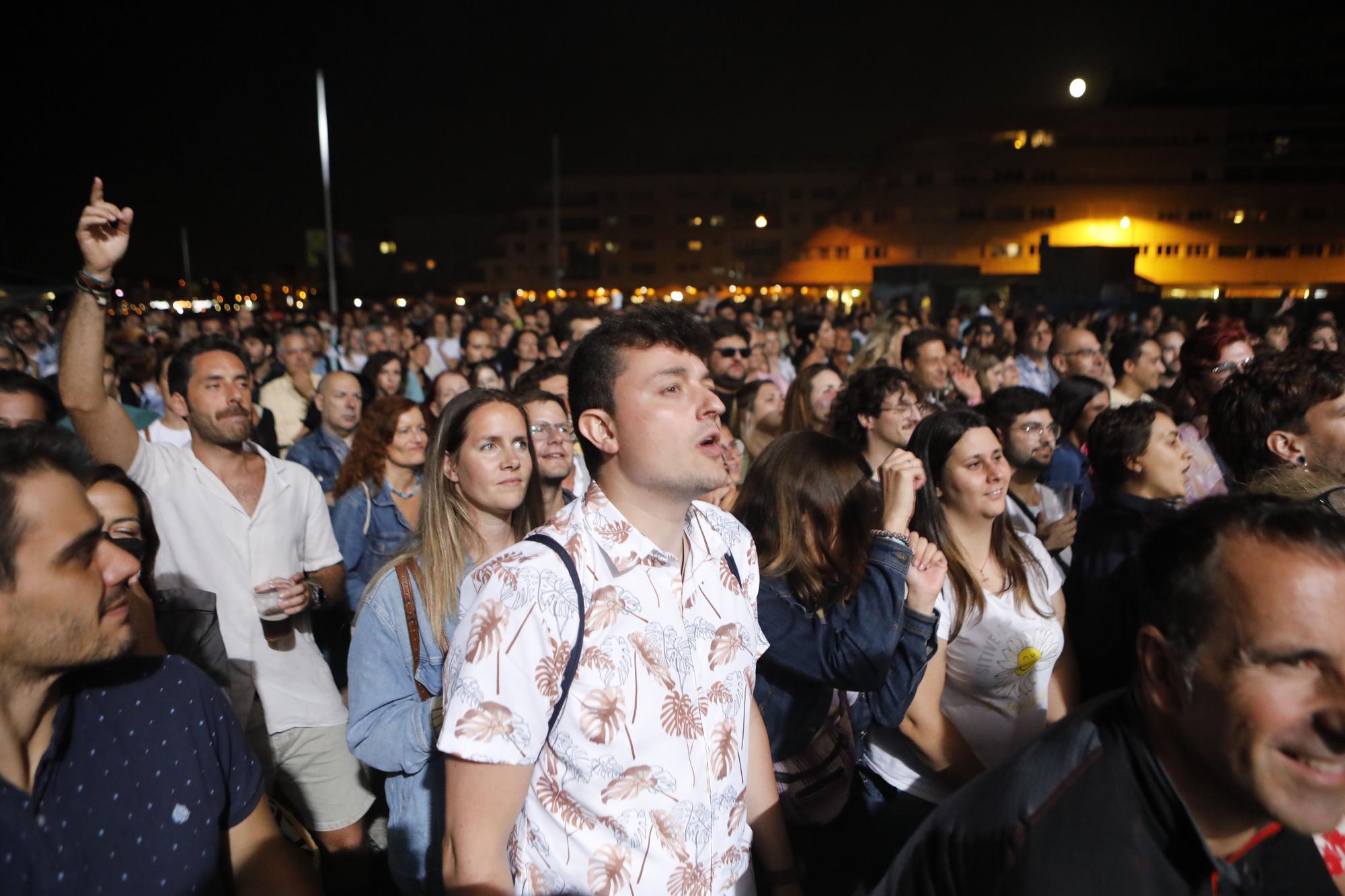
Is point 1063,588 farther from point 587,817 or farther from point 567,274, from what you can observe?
point 567,274

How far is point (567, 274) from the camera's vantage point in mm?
85625

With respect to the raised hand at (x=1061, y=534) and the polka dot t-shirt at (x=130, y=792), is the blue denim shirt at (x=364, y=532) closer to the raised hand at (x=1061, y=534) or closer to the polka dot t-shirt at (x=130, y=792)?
the polka dot t-shirt at (x=130, y=792)

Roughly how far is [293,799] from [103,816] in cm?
189

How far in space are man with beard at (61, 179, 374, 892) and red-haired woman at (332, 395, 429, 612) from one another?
0.98 meters

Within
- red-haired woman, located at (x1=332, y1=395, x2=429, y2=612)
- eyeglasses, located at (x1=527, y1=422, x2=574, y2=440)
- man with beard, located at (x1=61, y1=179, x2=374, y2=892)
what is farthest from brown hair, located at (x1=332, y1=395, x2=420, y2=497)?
man with beard, located at (x1=61, y1=179, x2=374, y2=892)

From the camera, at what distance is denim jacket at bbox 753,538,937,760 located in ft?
8.09

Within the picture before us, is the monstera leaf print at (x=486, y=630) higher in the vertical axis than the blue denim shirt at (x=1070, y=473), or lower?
higher

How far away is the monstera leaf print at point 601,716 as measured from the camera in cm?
177

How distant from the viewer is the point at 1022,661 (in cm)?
290

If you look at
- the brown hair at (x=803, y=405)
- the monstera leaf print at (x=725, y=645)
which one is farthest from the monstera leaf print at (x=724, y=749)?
the brown hair at (x=803, y=405)

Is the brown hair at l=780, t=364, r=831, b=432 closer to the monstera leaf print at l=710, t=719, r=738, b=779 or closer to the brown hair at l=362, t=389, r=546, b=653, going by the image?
the brown hair at l=362, t=389, r=546, b=653

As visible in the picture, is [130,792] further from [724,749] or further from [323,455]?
[323,455]

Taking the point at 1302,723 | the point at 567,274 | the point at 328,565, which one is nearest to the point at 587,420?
the point at 1302,723

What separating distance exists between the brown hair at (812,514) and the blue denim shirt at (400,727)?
3.96ft
